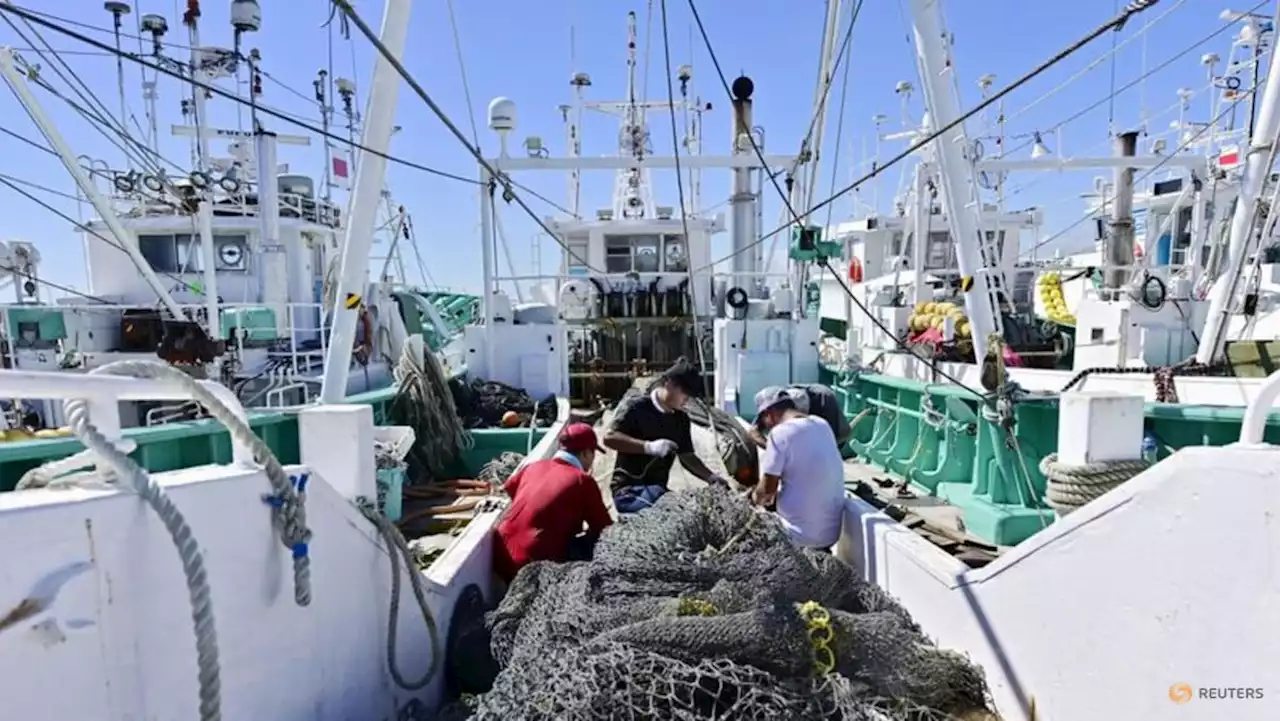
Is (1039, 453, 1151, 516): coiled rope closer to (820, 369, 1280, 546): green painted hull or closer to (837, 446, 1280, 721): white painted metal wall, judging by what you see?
(837, 446, 1280, 721): white painted metal wall

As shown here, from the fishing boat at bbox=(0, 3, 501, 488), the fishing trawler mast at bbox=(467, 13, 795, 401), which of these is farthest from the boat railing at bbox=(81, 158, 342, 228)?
the fishing trawler mast at bbox=(467, 13, 795, 401)

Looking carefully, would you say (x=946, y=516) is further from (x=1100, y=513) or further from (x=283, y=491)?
(x=283, y=491)

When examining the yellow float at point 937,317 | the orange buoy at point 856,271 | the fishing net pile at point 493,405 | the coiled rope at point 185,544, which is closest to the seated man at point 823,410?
the fishing net pile at point 493,405

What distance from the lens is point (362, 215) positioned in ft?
15.0

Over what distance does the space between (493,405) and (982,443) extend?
16.3ft

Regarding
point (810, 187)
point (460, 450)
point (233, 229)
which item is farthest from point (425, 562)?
point (233, 229)

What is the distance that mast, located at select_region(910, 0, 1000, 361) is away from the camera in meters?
5.09

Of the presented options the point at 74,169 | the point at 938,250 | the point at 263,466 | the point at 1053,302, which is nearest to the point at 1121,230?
the point at 1053,302

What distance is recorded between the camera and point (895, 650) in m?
2.74

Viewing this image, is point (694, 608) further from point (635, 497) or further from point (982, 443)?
point (982, 443)

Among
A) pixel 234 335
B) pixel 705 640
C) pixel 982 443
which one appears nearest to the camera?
pixel 705 640

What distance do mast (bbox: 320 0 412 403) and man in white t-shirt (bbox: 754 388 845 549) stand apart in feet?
8.53

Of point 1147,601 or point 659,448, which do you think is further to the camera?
point 659,448

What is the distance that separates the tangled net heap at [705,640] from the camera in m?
2.24
